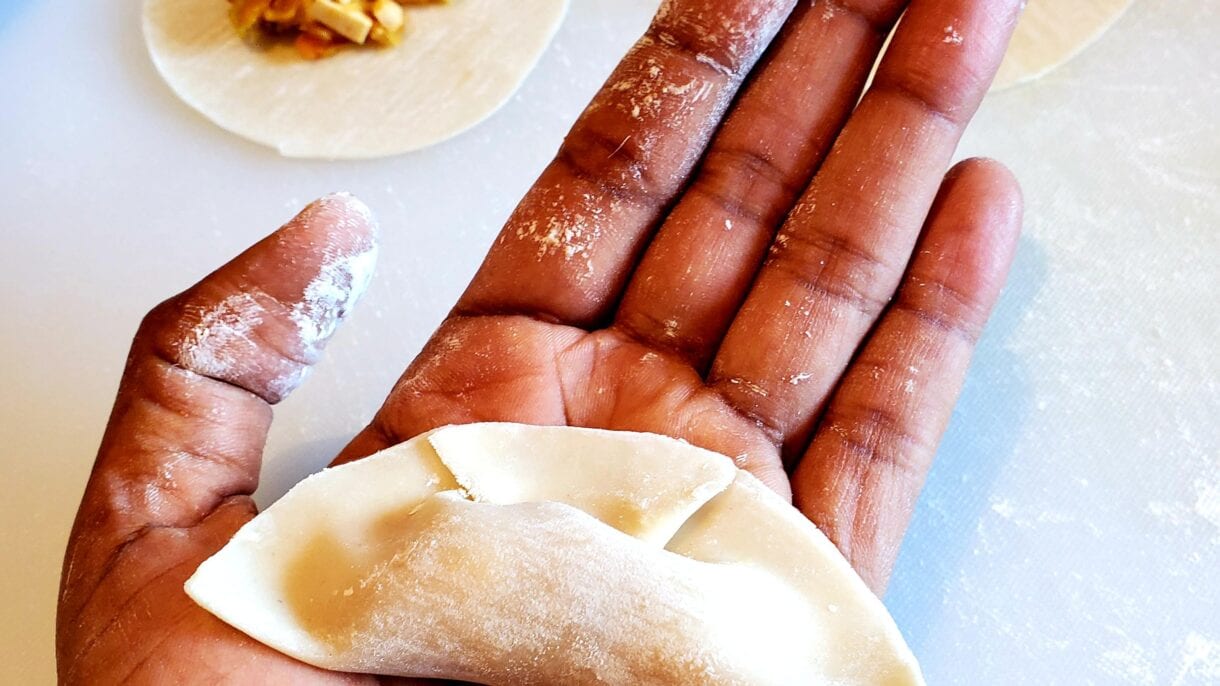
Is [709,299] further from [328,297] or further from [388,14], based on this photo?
[388,14]

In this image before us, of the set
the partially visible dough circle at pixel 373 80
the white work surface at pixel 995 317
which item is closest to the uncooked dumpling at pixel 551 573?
the white work surface at pixel 995 317

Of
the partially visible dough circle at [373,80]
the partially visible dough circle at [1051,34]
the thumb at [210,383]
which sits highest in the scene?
the partially visible dough circle at [1051,34]

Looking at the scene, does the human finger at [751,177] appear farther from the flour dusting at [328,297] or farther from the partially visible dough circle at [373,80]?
the partially visible dough circle at [373,80]

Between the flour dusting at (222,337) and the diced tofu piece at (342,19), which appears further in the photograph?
the diced tofu piece at (342,19)

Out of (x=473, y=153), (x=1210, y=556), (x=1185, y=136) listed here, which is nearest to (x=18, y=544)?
(x=473, y=153)

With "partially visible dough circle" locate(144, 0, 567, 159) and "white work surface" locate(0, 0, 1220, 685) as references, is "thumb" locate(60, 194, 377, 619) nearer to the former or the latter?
"white work surface" locate(0, 0, 1220, 685)

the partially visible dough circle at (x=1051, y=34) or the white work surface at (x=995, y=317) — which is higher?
the partially visible dough circle at (x=1051, y=34)

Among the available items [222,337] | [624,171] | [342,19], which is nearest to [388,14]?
[342,19]
